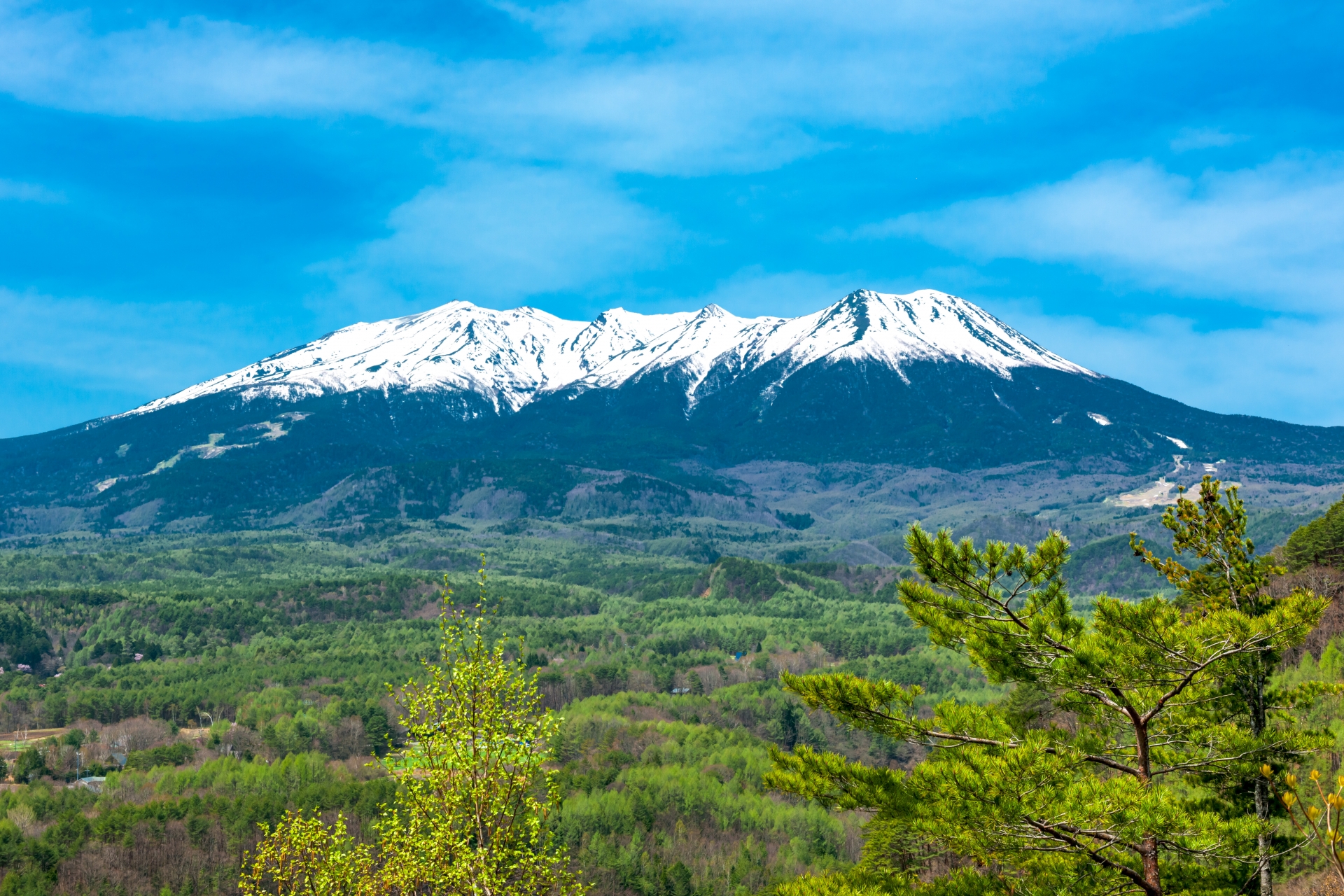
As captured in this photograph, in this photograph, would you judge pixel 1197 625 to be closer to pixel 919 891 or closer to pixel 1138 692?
pixel 1138 692

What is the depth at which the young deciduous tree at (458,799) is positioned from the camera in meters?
22.6

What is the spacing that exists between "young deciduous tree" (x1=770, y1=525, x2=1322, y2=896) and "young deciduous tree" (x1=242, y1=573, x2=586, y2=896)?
7.30 meters

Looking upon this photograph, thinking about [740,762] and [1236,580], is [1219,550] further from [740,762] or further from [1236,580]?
[740,762]

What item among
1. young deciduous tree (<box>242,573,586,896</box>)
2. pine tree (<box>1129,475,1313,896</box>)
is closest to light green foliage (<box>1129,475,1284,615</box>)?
pine tree (<box>1129,475,1313,896</box>)

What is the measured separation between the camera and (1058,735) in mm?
24172

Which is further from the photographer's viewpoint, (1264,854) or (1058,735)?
(1058,735)

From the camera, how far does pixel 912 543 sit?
22.5 metres

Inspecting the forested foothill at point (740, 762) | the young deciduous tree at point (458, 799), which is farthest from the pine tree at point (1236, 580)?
the young deciduous tree at point (458, 799)

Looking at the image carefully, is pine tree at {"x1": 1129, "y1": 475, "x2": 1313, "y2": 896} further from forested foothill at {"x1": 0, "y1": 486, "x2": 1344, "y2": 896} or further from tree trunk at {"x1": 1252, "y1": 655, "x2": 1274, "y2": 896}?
forested foothill at {"x1": 0, "y1": 486, "x2": 1344, "y2": 896}

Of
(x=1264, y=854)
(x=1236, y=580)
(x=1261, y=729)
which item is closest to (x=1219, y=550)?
(x=1236, y=580)

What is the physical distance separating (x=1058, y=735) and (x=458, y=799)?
1424cm

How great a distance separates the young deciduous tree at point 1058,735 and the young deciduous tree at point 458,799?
287 inches

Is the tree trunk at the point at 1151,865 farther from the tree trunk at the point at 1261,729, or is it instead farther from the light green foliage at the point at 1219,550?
the light green foliage at the point at 1219,550

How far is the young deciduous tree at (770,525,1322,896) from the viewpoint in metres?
20.3
